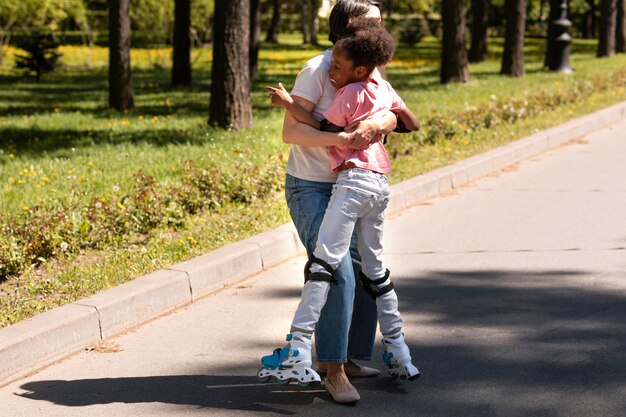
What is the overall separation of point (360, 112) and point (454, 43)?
1775cm

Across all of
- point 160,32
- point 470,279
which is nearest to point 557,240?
point 470,279

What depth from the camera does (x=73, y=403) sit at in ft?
15.7

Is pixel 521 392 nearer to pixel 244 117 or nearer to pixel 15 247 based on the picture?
pixel 15 247

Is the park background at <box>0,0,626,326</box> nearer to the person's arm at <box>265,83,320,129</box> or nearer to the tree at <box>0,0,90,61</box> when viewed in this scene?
the person's arm at <box>265,83,320,129</box>

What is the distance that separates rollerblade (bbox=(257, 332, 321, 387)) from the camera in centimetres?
454

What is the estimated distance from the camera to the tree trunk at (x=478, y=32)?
30.2 meters

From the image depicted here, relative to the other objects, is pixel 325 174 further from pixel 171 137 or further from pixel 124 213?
pixel 171 137

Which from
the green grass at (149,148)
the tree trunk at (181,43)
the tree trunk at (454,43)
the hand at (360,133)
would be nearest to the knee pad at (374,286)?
the hand at (360,133)

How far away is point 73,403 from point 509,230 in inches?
184

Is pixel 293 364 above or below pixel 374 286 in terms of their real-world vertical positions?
below

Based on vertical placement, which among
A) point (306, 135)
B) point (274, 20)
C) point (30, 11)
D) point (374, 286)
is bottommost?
point (374, 286)

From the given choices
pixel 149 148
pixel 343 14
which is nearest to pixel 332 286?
pixel 343 14

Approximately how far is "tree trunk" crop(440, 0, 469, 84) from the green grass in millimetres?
523

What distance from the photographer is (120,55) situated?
1742 cm
